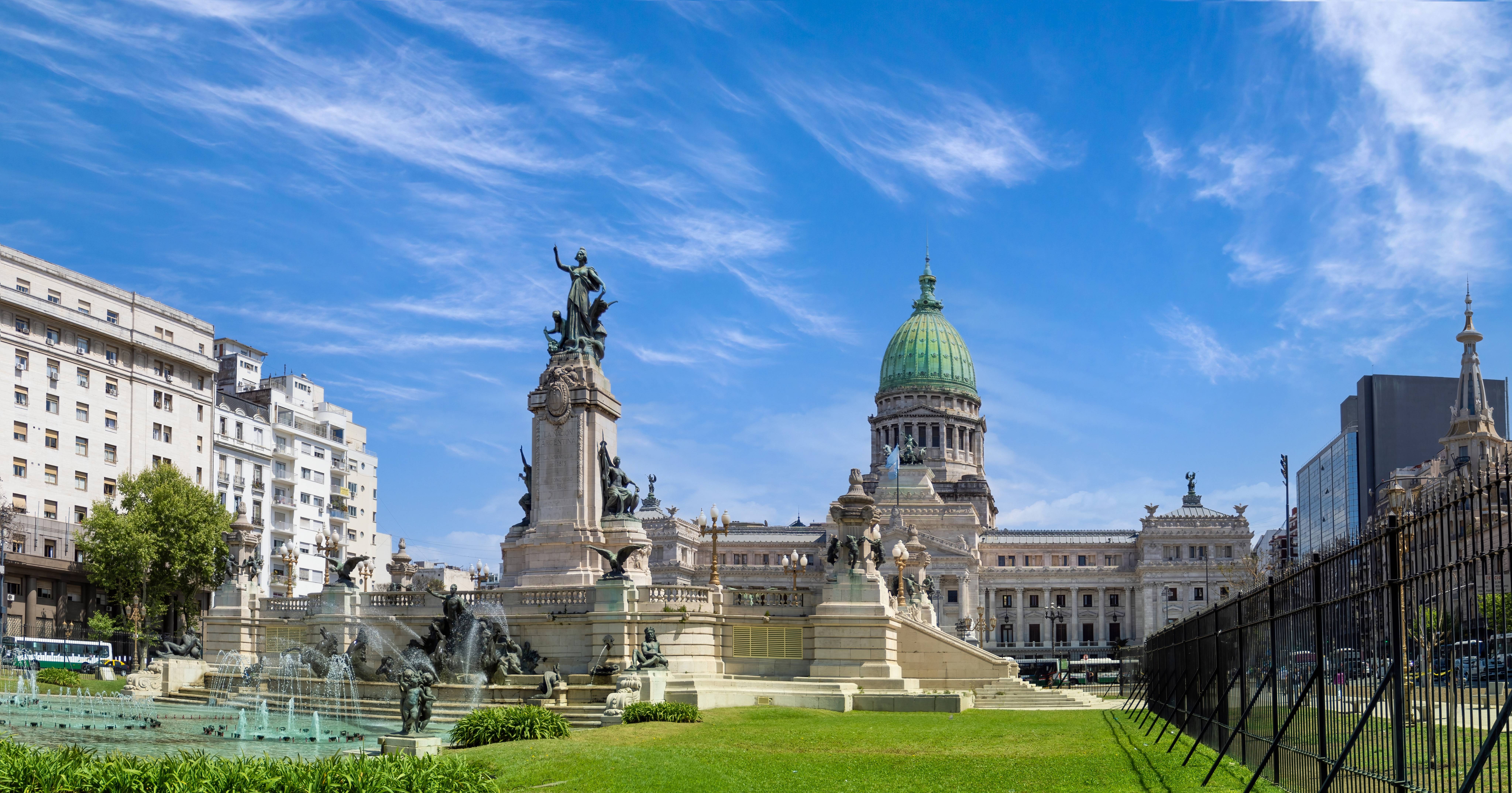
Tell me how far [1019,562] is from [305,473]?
81453 millimetres

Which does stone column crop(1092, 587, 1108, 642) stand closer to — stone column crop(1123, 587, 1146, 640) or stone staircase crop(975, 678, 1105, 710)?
stone column crop(1123, 587, 1146, 640)

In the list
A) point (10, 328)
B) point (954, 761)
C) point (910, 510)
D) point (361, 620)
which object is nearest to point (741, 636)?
point (361, 620)

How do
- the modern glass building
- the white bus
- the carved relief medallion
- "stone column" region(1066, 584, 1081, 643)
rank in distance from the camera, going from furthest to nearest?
the modern glass building < "stone column" region(1066, 584, 1081, 643) < the white bus < the carved relief medallion

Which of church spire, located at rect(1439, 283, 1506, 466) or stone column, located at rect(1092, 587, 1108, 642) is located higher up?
church spire, located at rect(1439, 283, 1506, 466)

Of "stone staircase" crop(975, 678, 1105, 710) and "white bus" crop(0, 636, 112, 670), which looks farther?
"white bus" crop(0, 636, 112, 670)

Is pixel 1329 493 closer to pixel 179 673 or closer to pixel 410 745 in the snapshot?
pixel 179 673

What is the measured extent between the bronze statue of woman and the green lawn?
23430 mm

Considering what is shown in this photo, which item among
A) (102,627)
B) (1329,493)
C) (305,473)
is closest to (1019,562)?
(1329,493)

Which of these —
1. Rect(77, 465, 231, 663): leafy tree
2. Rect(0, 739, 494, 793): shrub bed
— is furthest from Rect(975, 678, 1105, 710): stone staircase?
Rect(77, 465, 231, 663): leafy tree

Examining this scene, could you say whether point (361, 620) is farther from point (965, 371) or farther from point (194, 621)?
point (965, 371)

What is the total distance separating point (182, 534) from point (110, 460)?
598 inches

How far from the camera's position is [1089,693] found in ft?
214

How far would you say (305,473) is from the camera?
109m

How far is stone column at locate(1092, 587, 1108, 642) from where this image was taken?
5979 inches
